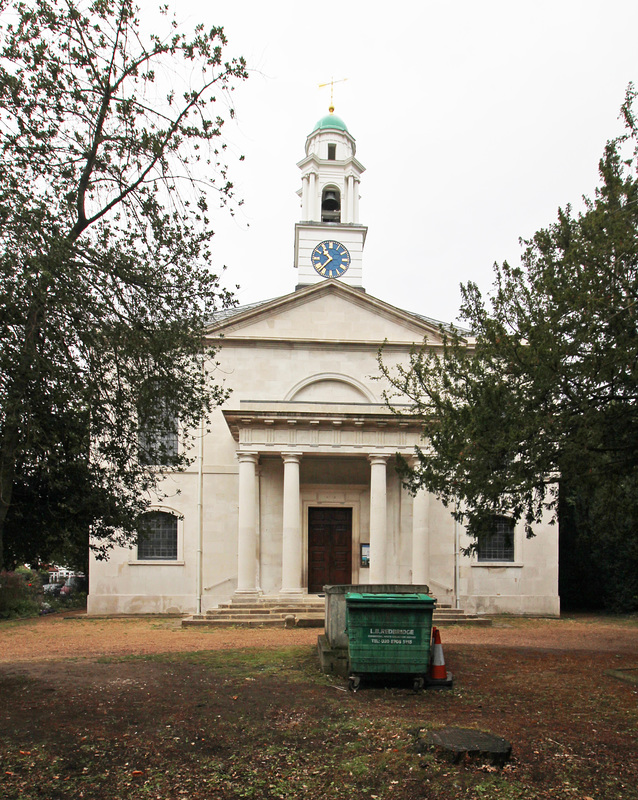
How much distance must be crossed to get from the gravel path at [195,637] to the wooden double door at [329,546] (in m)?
4.97

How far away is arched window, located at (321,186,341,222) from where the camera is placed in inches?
1303

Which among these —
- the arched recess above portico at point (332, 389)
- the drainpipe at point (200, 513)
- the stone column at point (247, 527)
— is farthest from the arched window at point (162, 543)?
the arched recess above portico at point (332, 389)

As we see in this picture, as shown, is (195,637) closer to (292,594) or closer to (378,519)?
(292,594)

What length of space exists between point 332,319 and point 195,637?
12620 millimetres

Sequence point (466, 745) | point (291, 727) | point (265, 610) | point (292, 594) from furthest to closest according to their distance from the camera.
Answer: point (292, 594)
point (265, 610)
point (291, 727)
point (466, 745)

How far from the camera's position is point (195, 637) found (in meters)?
17.2

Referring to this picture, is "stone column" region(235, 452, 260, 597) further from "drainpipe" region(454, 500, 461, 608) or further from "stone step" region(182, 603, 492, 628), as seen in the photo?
"drainpipe" region(454, 500, 461, 608)

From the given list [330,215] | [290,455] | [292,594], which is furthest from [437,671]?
[330,215]

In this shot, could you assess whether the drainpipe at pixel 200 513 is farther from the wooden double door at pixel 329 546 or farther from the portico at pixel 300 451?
the wooden double door at pixel 329 546

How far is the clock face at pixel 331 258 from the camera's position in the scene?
104 feet

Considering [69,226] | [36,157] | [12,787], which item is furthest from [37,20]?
[12,787]

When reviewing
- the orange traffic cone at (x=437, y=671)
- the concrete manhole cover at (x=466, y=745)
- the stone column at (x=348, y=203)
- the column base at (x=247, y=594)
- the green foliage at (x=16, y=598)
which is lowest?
the green foliage at (x=16, y=598)

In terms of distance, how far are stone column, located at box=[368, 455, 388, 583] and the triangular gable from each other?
4.91 m

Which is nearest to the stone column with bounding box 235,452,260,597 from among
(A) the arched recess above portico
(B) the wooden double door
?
(B) the wooden double door
